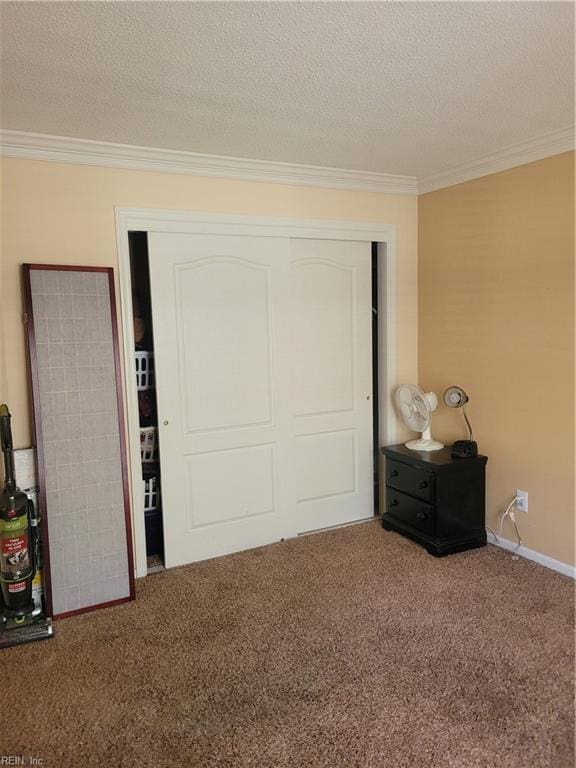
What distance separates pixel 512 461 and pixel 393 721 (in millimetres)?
1835

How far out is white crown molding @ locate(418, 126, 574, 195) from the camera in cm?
288

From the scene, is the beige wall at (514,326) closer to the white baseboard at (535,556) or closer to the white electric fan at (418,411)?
the white baseboard at (535,556)

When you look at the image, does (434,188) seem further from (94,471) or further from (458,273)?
(94,471)

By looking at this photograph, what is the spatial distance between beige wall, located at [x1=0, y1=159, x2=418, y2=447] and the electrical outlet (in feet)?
7.32

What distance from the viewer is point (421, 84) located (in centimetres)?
222

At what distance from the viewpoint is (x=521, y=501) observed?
3291mm

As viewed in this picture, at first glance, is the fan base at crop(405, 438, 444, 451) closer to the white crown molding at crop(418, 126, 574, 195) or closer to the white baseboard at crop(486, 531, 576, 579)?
the white baseboard at crop(486, 531, 576, 579)

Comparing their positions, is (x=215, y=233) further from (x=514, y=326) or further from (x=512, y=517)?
(x=512, y=517)

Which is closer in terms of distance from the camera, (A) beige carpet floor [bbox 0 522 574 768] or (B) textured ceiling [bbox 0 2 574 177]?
(B) textured ceiling [bbox 0 2 574 177]

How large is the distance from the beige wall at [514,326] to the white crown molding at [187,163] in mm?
522

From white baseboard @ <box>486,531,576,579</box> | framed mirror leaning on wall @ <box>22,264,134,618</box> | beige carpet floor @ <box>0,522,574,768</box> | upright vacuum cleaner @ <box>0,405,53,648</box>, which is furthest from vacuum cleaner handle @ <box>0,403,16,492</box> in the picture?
white baseboard @ <box>486,531,576,579</box>

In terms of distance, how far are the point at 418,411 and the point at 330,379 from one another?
0.64 m

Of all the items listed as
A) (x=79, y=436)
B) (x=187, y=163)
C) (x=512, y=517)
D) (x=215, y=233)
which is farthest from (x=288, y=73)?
(x=512, y=517)

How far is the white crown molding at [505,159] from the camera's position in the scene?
2.88 metres
